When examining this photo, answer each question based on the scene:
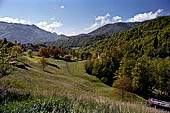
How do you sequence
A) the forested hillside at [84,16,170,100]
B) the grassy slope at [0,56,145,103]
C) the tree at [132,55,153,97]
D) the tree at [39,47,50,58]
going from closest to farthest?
1. the grassy slope at [0,56,145,103]
2. the tree at [132,55,153,97]
3. the forested hillside at [84,16,170,100]
4. the tree at [39,47,50,58]

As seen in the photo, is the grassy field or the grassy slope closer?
the grassy field

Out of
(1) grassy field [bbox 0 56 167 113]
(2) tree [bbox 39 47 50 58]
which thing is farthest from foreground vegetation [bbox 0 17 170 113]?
(2) tree [bbox 39 47 50 58]

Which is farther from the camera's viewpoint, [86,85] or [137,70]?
[86,85]

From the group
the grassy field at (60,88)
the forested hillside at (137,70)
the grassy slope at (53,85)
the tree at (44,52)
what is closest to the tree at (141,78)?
the forested hillside at (137,70)

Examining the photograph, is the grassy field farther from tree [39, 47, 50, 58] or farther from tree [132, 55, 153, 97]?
tree [39, 47, 50, 58]

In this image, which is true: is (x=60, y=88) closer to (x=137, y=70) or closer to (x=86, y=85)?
(x=86, y=85)

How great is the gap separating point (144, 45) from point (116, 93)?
121 m

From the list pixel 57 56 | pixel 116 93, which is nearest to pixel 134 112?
pixel 116 93

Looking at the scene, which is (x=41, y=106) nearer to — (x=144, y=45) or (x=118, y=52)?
(x=118, y=52)

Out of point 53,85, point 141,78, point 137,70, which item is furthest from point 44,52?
point 53,85

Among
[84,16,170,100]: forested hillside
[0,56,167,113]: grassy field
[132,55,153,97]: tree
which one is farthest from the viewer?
[84,16,170,100]: forested hillside

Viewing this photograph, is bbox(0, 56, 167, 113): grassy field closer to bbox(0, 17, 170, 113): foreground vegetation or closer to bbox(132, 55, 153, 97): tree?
bbox(0, 17, 170, 113): foreground vegetation

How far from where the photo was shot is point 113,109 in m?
7.99

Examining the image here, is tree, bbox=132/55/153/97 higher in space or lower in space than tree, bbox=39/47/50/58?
lower
